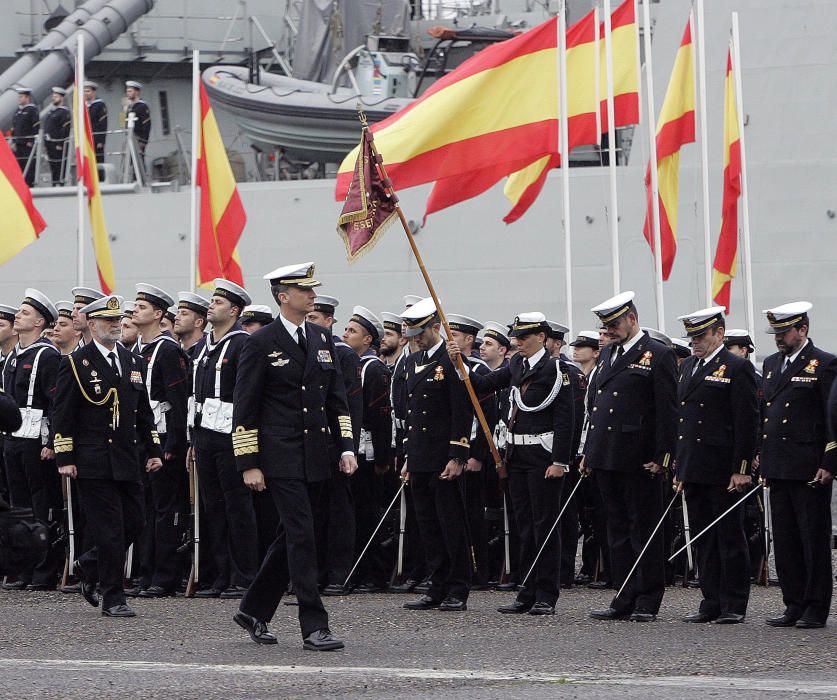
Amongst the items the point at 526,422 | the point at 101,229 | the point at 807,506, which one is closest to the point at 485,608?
the point at 526,422

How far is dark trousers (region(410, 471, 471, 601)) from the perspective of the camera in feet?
28.6

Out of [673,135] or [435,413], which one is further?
[673,135]

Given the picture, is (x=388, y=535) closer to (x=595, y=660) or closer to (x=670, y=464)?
(x=670, y=464)

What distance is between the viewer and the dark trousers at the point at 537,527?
846cm

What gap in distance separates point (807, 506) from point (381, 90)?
1340cm

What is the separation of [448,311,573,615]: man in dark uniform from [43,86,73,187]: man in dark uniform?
480 inches

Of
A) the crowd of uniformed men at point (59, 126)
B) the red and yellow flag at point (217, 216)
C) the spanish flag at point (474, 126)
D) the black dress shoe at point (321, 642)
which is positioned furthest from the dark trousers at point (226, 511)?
the crowd of uniformed men at point (59, 126)

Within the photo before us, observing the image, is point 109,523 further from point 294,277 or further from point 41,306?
point 41,306

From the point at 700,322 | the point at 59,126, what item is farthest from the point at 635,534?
the point at 59,126

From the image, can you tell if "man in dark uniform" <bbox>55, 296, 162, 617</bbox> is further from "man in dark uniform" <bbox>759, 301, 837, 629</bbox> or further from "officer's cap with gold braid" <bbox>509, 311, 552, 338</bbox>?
"man in dark uniform" <bbox>759, 301, 837, 629</bbox>

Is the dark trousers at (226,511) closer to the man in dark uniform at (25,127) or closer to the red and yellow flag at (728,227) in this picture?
the red and yellow flag at (728,227)

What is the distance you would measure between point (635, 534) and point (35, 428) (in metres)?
3.89

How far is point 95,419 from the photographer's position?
834cm

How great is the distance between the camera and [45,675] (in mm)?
6160
